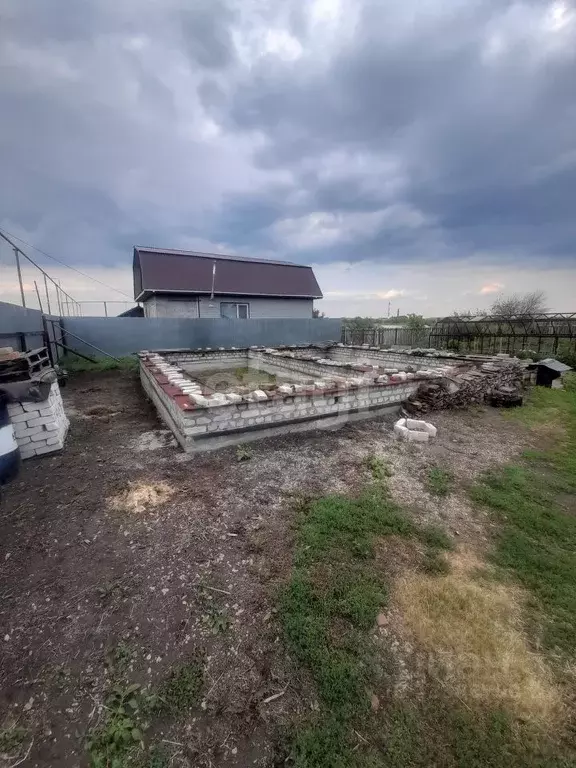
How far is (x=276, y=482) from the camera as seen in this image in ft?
12.0

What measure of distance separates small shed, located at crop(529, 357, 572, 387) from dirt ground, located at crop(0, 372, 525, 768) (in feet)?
17.7

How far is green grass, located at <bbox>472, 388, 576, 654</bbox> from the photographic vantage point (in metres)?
2.13

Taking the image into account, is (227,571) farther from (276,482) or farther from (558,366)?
(558,366)

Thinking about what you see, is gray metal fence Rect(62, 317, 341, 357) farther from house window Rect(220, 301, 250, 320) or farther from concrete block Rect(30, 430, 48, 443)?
concrete block Rect(30, 430, 48, 443)

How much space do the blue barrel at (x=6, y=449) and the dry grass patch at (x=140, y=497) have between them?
1.42 meters

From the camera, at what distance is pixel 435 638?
1944mm

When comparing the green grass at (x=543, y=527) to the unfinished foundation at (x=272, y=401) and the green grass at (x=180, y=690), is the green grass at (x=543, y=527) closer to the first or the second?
the green grass at (x=180, y=690)

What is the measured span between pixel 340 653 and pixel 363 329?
16.7 meters

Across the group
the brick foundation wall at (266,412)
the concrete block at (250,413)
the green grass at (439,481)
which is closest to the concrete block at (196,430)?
the brick foundation wall at (266,412)

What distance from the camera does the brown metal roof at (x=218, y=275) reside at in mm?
15219

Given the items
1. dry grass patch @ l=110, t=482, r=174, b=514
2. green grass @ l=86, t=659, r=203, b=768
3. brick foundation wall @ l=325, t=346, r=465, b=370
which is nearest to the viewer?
green grass @ l=86, t=659, r=203, b=768

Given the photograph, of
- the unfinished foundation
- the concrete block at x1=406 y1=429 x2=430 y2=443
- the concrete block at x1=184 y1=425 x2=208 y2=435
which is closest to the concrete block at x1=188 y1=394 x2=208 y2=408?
the unfinished foundation

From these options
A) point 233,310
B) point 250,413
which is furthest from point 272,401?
point 233,310

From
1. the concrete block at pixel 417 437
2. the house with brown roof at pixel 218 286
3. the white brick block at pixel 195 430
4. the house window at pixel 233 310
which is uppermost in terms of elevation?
the house with brown roof at pixel 218 286
